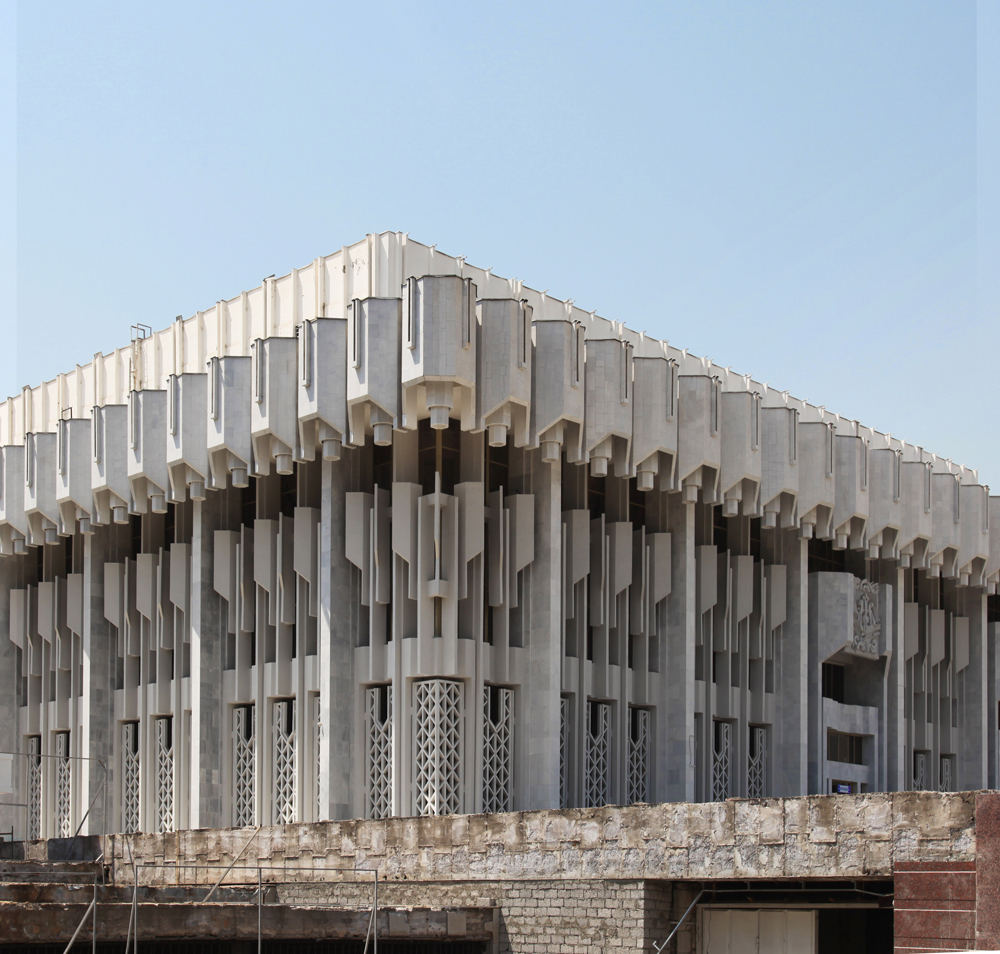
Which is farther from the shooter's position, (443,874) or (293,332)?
(293,332)

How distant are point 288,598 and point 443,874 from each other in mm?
9811

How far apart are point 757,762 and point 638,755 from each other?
5118mm

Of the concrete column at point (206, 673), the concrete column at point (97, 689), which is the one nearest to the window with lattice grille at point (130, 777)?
the concrete column at point (97, 689)

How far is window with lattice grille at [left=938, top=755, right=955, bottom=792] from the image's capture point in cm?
4647

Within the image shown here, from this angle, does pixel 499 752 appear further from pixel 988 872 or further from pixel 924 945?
pixel 988 872

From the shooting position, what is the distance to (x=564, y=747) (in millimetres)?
33000

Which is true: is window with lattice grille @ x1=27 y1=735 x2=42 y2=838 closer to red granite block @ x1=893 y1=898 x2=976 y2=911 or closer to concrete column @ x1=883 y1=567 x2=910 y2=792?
concrete column @ x1=883 y1=567 x2=910 y2=792

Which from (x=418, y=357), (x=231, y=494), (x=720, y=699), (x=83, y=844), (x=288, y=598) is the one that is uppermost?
(x=418, y=357)

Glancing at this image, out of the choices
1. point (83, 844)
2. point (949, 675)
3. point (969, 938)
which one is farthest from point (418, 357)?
point (949, 675)

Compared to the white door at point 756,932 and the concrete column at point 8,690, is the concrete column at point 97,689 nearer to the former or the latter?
the concrete column at point 8,690

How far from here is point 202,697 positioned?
34969mm

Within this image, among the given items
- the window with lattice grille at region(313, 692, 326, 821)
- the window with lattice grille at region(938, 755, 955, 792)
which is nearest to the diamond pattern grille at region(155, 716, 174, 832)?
the window with lattice grille at region(313, 692, 326, 821)

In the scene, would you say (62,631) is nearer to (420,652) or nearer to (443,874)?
(420,652)

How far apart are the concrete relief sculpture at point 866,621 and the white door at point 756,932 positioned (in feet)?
58.8
